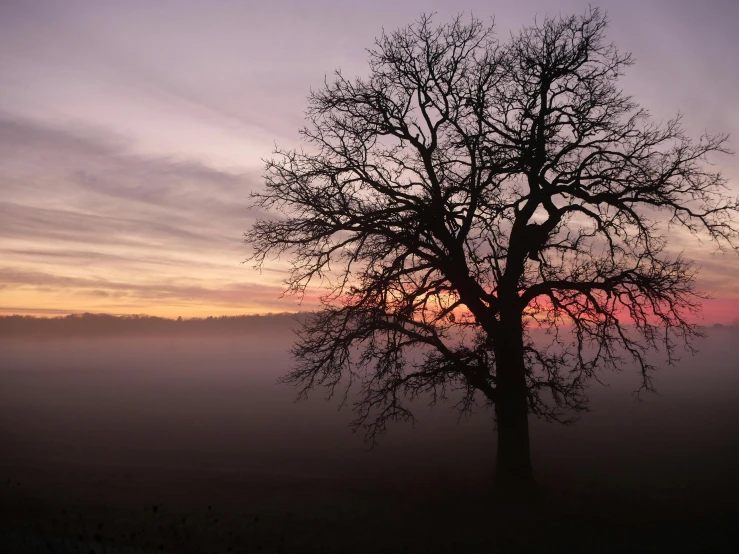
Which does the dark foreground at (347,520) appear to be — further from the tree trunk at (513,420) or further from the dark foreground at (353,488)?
the tree trunk at (513,420)

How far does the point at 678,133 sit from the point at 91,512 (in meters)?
20.1

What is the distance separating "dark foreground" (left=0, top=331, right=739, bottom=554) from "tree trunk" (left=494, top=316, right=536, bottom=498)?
583 mm

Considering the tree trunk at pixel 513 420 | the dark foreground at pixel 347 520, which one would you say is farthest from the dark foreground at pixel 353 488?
the tree trunk at pixel 513 420

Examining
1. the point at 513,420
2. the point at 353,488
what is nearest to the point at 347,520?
the point at 353,488

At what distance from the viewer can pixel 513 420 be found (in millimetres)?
14195

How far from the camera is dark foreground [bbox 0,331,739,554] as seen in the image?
12234mm

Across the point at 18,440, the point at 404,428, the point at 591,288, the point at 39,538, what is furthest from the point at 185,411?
the point at 591,288

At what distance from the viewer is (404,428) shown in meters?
36.3

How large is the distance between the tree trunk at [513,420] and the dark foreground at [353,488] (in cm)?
58

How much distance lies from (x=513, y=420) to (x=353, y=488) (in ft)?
23.0

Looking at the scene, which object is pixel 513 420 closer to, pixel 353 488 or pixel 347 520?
pixel 347 520

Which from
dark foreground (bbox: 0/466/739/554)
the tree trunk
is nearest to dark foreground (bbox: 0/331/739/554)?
dark foreground (bbox: 0/466/739/554)

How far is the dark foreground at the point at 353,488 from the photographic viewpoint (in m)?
12.2

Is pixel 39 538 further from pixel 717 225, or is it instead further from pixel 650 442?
pixel 650 442
